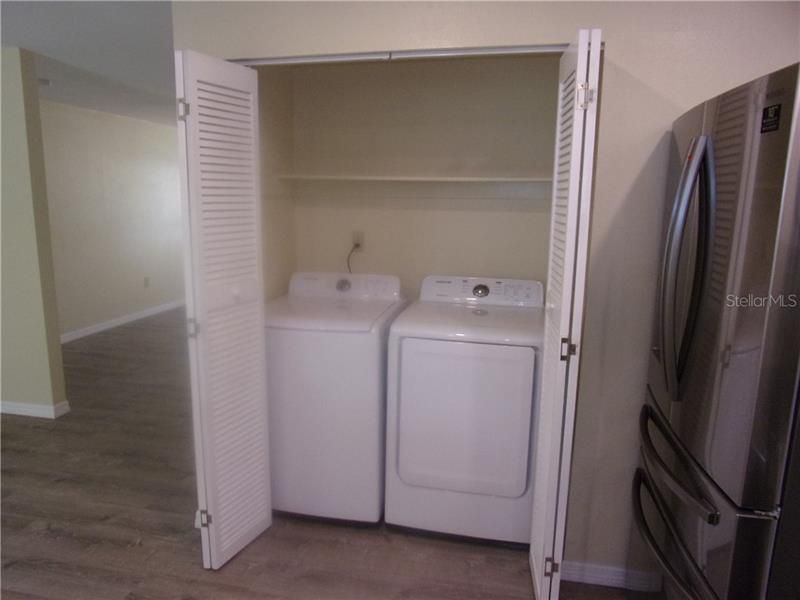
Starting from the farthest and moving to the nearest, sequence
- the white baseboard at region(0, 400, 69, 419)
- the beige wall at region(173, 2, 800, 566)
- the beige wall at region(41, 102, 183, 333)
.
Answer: the beige wall at region(41, 102, 183, 333)
the white baseboard at region(0, 400, 69, 419)
the beige wall at region(173, 2, 800, 566)

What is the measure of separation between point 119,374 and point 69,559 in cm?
251

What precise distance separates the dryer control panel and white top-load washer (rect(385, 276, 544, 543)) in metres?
Result: 0.23

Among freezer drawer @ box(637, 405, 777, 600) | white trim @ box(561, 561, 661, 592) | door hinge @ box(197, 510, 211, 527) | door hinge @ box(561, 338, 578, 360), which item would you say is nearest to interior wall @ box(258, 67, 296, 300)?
door hinge @ box(197, 510, 211, 527)

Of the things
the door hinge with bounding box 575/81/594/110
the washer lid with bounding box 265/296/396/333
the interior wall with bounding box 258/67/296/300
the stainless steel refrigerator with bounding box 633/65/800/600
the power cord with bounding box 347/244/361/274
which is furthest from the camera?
the power cord with bounding box 347/244/361/274

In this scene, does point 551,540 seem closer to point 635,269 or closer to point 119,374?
point 635,269

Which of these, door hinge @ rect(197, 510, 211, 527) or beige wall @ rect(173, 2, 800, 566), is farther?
door hinge @ rect(197, 510, 211, 527)

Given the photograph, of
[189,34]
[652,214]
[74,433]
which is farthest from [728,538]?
[74,433]

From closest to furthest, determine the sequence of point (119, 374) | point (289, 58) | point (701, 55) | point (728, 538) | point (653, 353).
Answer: point (728, 538) < point (701, 55) < point (653, 353) < point (289, 58) < point (119, 374)

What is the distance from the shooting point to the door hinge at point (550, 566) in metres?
1.85

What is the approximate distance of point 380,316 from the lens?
97.1 inches

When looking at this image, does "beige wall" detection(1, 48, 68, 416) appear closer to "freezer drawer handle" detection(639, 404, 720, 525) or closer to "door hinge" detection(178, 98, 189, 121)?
"door hinge" detection(178, 98, 189, 121)

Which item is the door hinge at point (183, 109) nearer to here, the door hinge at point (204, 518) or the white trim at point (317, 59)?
the white trim at point (317, 59)

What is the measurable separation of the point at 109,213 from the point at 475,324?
506 centimetres

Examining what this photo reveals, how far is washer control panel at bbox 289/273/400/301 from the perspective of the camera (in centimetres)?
285
